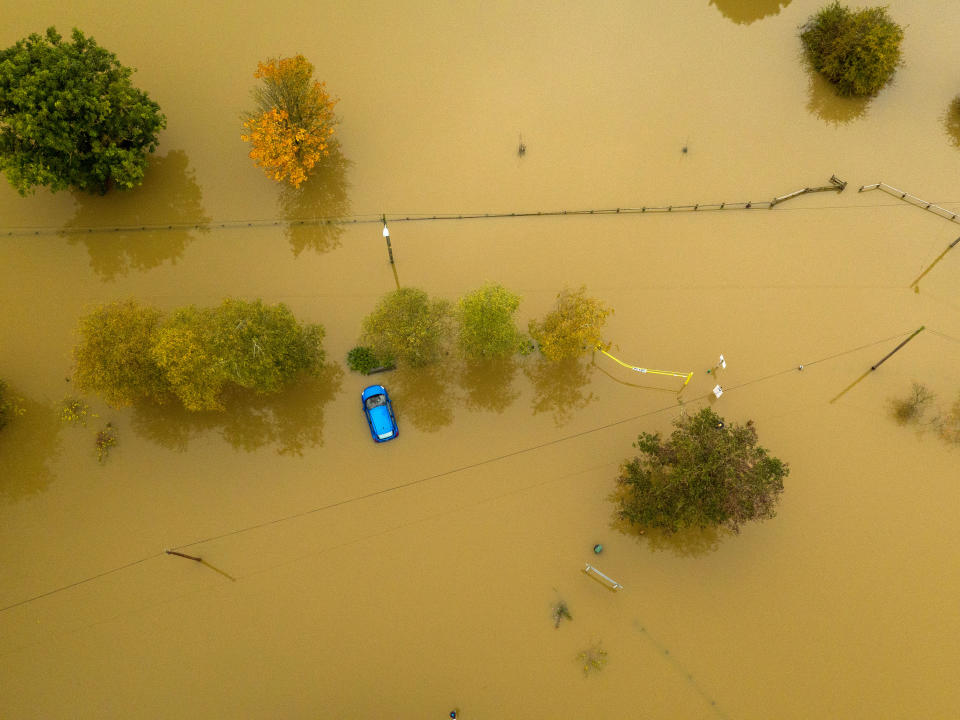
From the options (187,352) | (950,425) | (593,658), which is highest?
(187,352)

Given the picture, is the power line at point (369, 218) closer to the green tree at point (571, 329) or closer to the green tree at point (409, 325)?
the green tree at point (409, 325)

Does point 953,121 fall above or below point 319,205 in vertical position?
below

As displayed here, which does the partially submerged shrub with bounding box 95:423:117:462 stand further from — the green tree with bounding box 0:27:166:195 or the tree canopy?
the green tree with bounding box 0:27:166:195

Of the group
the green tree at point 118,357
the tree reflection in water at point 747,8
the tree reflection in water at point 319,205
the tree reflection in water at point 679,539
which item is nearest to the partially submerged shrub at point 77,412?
the green tree at point 118,357

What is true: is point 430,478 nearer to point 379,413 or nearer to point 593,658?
point 379,413

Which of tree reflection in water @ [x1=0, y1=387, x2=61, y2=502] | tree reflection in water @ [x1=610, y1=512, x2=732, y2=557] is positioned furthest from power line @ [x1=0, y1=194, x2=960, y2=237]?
tree reflection in water @ [x1=610, y1=512, x2=732, y2=557]

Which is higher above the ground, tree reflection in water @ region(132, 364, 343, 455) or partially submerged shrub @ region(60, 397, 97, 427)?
partially submerged shrub @ region(60, 397, 97, 427)

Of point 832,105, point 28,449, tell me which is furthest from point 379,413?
point 832,105
